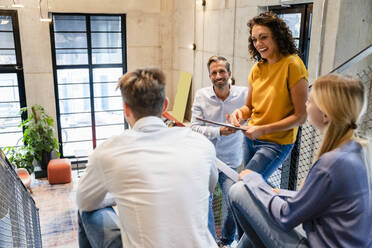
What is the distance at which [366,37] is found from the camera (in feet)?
11.2

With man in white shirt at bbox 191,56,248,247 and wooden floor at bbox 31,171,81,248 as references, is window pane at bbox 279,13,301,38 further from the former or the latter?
wooden floor at bbox 31,171,81,248

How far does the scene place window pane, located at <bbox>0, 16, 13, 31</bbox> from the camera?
766 cm

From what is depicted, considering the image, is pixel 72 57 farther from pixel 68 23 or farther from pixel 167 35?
pixel 167 35

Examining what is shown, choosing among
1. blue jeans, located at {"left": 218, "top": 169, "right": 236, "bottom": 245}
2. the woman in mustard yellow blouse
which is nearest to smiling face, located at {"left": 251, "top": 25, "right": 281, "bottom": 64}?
the woman in mustard yellow blouse

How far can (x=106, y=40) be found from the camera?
8625 millimetres

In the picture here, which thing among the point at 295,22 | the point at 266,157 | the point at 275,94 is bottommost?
the point at 266,157

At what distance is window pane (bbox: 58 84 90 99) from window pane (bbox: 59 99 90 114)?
0.41ft

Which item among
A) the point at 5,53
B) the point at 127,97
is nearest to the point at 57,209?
the point at 5,53

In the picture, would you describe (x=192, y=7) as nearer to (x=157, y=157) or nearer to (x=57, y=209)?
(x=57, y=209)

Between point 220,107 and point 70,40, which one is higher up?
point 70,40

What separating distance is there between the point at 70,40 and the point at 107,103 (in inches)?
69.5

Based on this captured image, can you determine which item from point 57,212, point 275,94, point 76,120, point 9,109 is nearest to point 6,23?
point 9,109

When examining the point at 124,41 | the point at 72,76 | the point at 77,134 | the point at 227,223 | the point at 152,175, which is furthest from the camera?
the point at 77,134

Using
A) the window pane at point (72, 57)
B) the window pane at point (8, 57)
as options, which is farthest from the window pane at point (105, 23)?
the window pane at point (8, 57)
